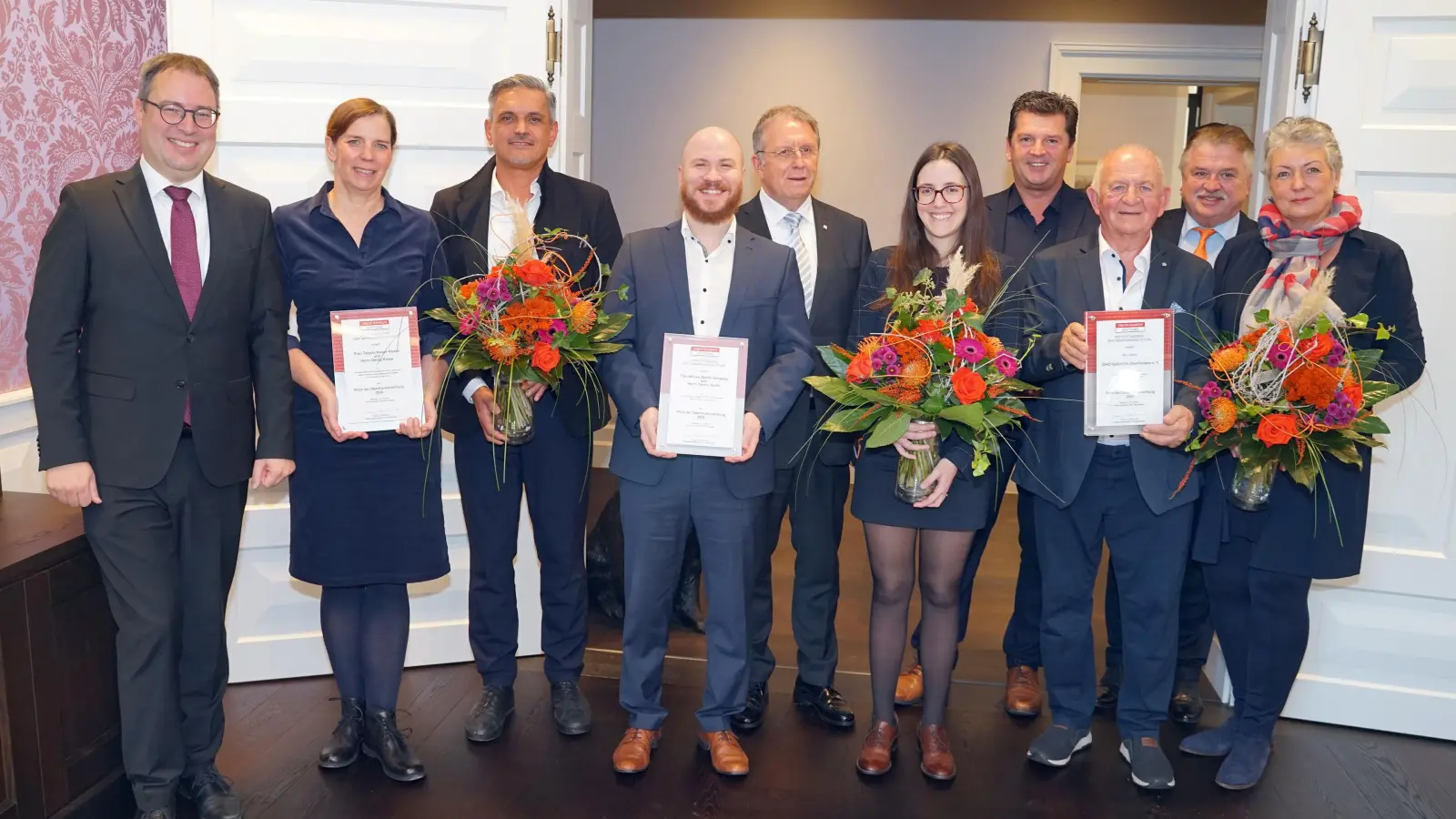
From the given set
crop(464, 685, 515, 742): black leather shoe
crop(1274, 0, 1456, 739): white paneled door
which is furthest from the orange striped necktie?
crop(464, 685, 515, 742): black leather shoe

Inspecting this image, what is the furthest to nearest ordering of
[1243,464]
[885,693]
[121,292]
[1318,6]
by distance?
1. [1318,6]
2. [885,693]
3. [1243,464]
4. [121,292]

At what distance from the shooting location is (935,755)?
11.1ft

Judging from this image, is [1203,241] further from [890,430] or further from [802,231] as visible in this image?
[890,430]

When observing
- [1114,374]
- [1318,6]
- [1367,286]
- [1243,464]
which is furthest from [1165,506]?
[1318,6]

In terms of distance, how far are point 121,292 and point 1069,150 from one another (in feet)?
9.57

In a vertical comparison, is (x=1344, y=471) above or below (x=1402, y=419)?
below

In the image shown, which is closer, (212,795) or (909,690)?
(212,795)

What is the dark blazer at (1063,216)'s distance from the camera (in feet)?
12.3

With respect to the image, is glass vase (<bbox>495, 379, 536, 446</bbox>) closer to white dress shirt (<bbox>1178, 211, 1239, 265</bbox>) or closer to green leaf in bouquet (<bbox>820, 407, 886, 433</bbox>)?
green leaf in bouquet (<bbox>820, 407, 886, 433</bbox>)

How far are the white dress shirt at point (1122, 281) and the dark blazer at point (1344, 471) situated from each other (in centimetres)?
28

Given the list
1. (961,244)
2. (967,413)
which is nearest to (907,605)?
(967,413)

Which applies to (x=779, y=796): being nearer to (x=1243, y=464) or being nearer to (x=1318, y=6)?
(x=1243, y=464)

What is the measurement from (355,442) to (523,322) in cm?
62

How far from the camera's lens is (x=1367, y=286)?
332cm
